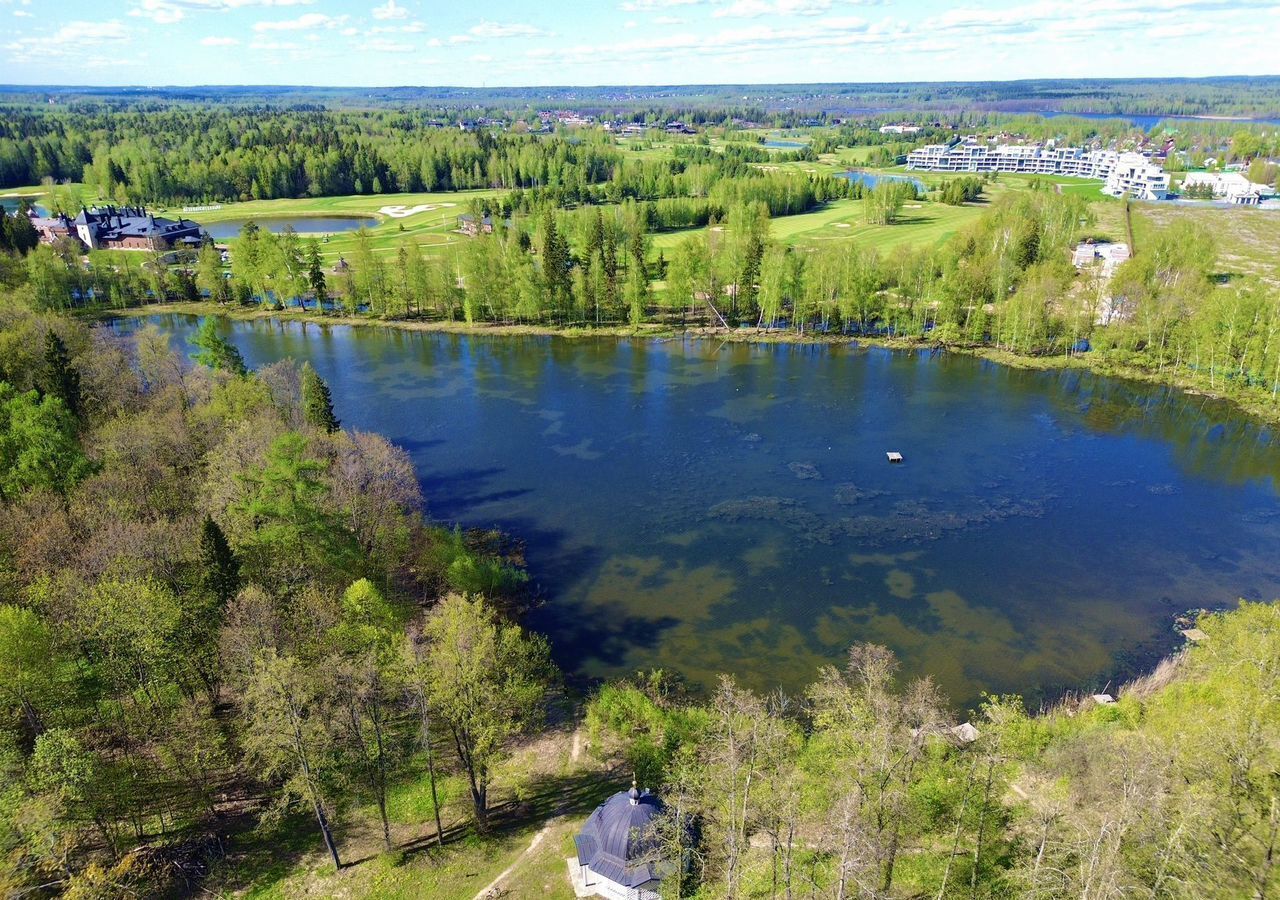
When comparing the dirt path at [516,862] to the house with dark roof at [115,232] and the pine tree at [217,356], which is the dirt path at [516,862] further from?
the house with dark roof at [115,232]

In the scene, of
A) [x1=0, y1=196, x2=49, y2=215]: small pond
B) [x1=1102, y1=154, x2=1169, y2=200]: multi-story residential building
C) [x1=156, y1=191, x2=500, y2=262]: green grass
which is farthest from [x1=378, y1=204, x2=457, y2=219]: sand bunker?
[x1=1102, y1=154, x2=1169, y2=200]: multi-story residential building

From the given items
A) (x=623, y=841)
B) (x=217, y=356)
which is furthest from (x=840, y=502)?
(x=217, y=356)

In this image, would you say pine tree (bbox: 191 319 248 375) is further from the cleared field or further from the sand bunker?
the sand bunker

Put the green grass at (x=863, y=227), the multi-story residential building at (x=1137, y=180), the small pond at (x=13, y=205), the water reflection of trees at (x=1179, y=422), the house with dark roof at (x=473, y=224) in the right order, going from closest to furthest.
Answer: the water reflection of trees at (x=1179, y=422) < the green grass at (x=863, y=227) < the house with dark roof at (x=473, y=224) < the small pond at (x=13, y=205) < the multi-story residential building at (x=1137, y=180)

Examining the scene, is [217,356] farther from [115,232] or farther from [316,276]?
[115,232]

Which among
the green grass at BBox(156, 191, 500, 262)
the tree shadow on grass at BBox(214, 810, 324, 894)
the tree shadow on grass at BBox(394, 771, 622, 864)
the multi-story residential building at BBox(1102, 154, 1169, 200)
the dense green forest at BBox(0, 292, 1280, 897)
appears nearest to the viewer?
the dense green forest at BBox(0, 292, 1280, 897)

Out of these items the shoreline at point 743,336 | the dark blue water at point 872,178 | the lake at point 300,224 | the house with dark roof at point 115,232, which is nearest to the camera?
the shoreline at point 743,336

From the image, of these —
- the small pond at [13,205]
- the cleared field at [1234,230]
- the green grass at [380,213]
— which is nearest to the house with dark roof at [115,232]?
the green grass at [380,213]
